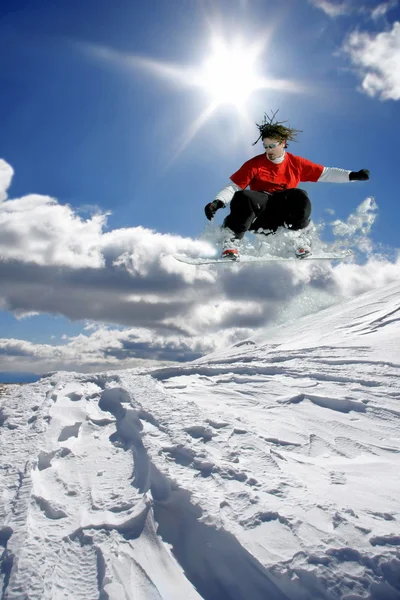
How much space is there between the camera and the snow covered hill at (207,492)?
171 centimetres

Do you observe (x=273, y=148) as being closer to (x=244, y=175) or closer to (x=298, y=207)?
(x=244, y=175)

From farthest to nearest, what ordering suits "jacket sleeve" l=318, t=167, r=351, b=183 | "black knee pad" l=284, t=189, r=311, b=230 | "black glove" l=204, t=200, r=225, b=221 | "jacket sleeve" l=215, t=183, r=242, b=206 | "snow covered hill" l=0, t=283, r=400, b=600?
1. "jacket sleeve" l=318, t=167, r=351, b=183
2. "black knee pad" l=284, t=189, r=311, b=230
3. "jacket sleeve" l=215, t=183, r=242, b=206
4. "black glove" l=204, t=200, r=225, b=221
5. "snow covered hill" l=0, t=283, r=400, b=600

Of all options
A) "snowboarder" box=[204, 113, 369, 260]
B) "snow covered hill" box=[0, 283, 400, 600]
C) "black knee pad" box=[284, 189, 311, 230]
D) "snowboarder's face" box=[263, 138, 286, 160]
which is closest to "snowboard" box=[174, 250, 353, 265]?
"snowboarder" box=[204, 113, 369, 260]

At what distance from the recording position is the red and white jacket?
239 inches

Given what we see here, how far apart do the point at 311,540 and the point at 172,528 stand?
2.32ft

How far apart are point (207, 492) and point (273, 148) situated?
505 centimetres

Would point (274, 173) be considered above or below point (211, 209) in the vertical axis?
Answer: above

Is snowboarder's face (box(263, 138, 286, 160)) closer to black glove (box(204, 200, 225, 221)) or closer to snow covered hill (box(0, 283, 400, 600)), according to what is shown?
black glove (box(204, 200, 225, 221))

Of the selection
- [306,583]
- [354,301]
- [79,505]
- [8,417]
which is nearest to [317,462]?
[306,583]

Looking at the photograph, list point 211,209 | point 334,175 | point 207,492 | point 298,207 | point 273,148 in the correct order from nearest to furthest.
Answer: point 207,492 → point 211,209 → point 273,148 → point 298,207 → point 334,175

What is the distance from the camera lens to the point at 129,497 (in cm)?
233

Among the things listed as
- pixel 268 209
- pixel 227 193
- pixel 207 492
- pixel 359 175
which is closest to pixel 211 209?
A: pixel 227 193

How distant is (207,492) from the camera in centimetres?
213

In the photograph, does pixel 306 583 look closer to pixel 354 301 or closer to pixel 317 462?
pixel 317 462
